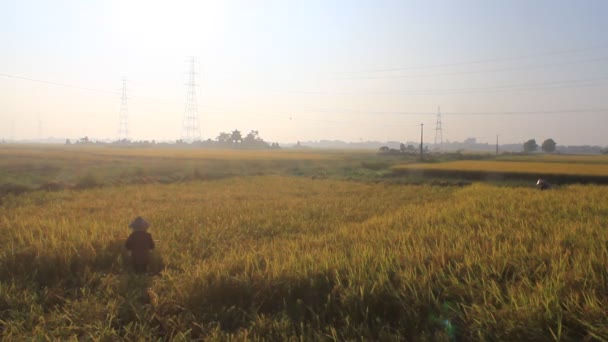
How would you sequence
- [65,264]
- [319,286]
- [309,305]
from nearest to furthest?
[309,305], [319,286], [65,264]

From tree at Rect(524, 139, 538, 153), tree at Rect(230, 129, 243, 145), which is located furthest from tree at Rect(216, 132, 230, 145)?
tree at Rect(524, 139, 538, 153)

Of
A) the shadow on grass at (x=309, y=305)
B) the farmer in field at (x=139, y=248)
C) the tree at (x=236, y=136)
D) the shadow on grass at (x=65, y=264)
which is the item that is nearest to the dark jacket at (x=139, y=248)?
the farmer in field at (x=139, y=248)

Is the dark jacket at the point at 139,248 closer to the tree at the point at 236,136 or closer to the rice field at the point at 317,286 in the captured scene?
the rice field at the point at 317,286

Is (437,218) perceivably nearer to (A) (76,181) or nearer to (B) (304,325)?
(B) (304,325)

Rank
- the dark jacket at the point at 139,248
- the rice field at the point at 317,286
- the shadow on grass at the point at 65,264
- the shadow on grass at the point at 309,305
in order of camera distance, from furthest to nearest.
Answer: the dark jacket at the point at 139,248 < the shadow on grass at the point at 65,264 < the shadow on grass at the point at 309,305 < the rice field at the point at 317,286

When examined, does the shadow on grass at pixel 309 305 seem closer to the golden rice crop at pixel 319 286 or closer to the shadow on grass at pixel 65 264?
the golden rice crop at pixel 319 286

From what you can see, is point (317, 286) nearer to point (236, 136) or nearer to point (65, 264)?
point (65, 264)

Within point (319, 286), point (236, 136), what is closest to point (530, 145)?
point (236, 136)

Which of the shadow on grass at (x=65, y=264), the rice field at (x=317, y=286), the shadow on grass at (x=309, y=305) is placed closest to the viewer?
the rice field at (x=317, y=286)

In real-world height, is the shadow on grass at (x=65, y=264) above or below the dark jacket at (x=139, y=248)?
below

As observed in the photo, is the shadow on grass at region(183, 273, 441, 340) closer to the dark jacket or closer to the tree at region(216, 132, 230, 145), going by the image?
the dark jacket

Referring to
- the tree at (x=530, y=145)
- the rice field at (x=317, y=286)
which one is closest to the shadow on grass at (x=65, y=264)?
the rice field at (x=317, y=286)

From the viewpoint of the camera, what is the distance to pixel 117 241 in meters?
6.61

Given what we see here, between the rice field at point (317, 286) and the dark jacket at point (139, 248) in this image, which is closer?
the rice field at point (317, 286)
